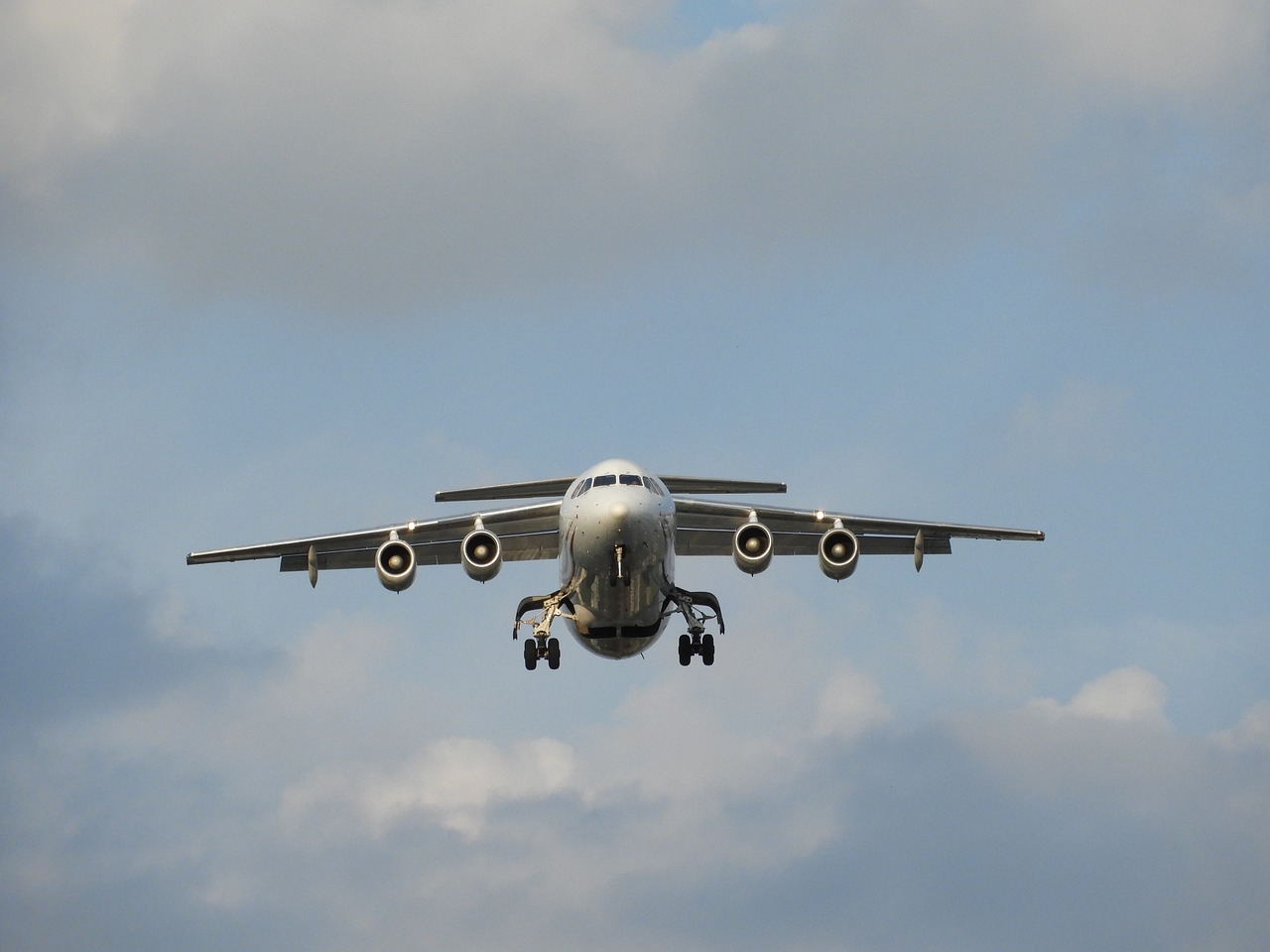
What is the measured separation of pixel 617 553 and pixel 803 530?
697cm

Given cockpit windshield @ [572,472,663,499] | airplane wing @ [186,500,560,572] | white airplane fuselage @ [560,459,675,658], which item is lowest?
white airplane fuselage @ [560,459,675,658]

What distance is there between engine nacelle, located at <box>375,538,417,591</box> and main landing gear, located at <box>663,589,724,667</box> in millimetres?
4343

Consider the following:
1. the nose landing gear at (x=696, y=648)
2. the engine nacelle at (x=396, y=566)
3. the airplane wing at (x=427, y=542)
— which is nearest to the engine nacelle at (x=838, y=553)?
the nose landing gear at (x=696, y=648)

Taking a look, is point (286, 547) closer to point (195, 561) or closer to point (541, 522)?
point (195, 561)

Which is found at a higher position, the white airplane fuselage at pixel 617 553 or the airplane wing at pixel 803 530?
the airplane wing at pixel 803 530

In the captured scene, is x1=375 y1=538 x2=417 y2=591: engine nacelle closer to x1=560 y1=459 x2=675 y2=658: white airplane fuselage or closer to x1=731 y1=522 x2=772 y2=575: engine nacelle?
x1=560 y1=459 x2=675 y2=658: white airplane fuselage

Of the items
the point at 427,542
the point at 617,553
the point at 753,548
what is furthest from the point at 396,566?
the point at 753,548

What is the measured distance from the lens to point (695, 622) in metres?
29.9

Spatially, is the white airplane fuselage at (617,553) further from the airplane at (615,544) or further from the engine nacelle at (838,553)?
the engine nacelle at (838,553)

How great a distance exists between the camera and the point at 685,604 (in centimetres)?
2972

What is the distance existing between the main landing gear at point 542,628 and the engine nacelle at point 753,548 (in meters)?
2.92

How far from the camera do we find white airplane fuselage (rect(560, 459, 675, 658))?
26281 mm

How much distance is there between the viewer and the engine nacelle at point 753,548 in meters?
29.0

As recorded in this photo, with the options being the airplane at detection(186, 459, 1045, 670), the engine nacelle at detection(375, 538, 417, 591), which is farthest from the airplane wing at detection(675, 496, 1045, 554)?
the engine nacelle at detection(375, 538, 417, 591)
